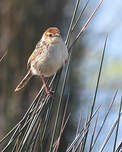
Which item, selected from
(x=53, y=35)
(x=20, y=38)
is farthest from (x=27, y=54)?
(x=53, y=35)

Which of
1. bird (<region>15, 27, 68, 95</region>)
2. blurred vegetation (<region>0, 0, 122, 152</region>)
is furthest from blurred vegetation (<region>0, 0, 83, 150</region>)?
bird (<region>15, 27, 68, 95</region>)

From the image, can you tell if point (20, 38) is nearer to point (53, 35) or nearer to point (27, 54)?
point (27, 54)

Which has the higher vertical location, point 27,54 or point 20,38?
point 20,38

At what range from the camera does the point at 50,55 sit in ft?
15.5

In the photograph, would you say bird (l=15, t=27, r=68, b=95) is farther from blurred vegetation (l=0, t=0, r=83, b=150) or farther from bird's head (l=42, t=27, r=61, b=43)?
blurred vegetation (l=0, t=0, r=83, b=150)

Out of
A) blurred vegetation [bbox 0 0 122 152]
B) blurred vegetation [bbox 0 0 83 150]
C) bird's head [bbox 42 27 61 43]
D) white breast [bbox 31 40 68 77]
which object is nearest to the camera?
white breast [bbox 31 40 68 77]

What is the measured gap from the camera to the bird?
4.52 m

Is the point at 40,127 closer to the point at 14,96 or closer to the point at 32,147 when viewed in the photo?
the point at 32,147

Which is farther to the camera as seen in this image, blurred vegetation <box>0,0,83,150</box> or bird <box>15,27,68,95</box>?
blurred vegetation <box>0,0,83,150</box>

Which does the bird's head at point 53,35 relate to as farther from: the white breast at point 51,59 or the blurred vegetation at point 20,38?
the blurred vegetation at point 20,38

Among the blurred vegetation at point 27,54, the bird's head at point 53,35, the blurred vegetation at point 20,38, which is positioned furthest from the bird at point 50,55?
the blurred vegetation at point 20,38

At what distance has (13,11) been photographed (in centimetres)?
1014

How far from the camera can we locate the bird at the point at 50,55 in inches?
178

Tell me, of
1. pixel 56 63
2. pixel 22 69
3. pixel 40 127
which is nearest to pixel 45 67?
pixel 56 63
